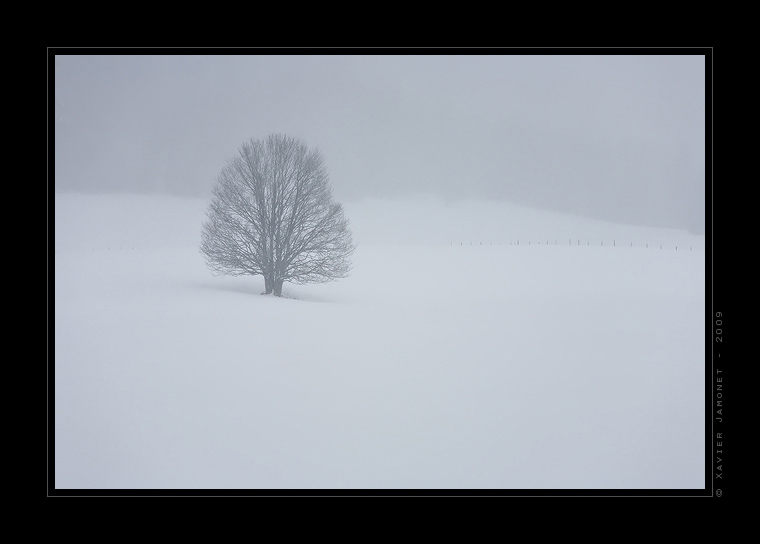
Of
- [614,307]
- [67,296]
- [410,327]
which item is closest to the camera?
[410,327]

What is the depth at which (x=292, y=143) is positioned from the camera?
19.3m

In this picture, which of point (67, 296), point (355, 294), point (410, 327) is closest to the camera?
point (410, 327)

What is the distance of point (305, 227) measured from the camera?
19.8 m

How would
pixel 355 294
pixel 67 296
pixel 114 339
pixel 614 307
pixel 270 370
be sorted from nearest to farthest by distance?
pixel 270 370, pixel 114 339, pixel 67 296, pixel 614 307, pixel 355 294

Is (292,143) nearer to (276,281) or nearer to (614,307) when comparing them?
(276,281)
